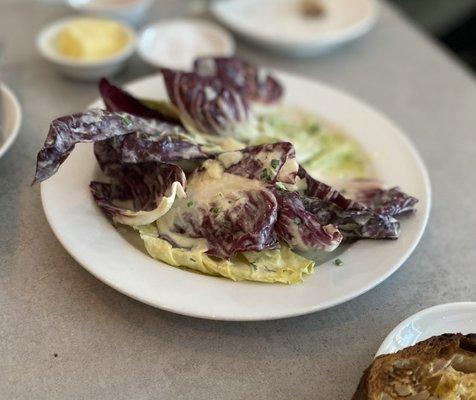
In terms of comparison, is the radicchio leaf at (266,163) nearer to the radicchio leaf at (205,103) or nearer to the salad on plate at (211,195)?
the salad on plate at (211,195)

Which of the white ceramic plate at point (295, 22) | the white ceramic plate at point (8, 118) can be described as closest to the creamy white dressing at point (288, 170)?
the white ceramic plate at point (8, 118)

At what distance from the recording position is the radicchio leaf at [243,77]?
167 centimetres

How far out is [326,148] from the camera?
162 centimetres

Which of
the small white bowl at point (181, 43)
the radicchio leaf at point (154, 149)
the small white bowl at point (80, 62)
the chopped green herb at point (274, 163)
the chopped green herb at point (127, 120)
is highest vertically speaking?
the chopped green herb at point (274, 163)

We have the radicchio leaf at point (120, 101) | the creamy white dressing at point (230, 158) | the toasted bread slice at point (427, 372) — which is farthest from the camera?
the radicchio leaf at point (120, 101)

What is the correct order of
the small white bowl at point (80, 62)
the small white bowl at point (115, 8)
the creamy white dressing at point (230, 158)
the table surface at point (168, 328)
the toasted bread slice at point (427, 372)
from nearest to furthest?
the toasted bread slice at point (427, 372)
the table surface at point (168, 328)
the creamy white dressing at point (230, 158)
the small white bowl at point (80, 62)
the small white bowl at point (115, 8)

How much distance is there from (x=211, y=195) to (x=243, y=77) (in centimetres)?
58

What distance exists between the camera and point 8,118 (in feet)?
4.99

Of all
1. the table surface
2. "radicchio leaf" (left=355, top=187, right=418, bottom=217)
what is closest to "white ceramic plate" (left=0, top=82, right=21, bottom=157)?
the table surface

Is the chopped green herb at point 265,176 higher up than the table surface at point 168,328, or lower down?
higher up

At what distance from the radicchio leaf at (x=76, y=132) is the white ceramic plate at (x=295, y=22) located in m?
0.93

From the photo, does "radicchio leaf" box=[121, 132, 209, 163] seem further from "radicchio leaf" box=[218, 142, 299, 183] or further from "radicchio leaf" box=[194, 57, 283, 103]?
"radicchio leaf" box=[194, 57, 283, 103]

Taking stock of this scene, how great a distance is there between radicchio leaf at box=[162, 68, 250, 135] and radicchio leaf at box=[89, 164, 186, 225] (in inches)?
9.2

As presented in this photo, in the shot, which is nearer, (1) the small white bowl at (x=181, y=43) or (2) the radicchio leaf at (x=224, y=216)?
(2) the radicchio leaf at (x=224, y=216)
